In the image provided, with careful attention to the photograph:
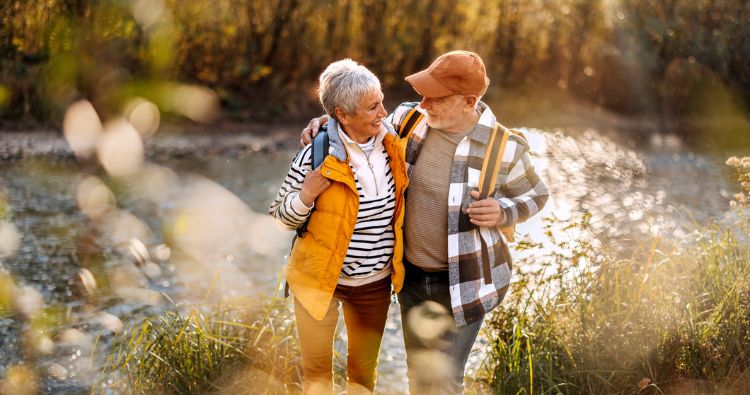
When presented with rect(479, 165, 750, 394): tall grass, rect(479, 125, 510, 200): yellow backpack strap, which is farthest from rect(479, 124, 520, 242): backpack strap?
rect(479, 165, 750, 394): tall grass

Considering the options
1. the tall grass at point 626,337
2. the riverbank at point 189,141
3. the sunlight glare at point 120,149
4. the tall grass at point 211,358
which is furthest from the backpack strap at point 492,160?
the riverbank at point 189,141

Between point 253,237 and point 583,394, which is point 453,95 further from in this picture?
point 253,237

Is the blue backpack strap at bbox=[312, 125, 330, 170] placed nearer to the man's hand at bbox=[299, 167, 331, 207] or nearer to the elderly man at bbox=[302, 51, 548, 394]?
the man's hand at bbox=[299, 167, 331, 207]

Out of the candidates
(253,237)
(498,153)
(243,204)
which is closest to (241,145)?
(243,204)

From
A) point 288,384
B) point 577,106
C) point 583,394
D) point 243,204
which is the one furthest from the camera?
point 577,106

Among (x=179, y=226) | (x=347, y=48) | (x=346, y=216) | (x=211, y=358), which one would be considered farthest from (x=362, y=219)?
(x=347, y=48)

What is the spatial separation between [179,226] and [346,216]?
16.1 feet

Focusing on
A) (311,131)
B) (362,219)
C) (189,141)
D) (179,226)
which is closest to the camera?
(362,219)

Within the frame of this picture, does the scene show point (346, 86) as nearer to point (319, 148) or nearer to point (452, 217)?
point (319, 148)

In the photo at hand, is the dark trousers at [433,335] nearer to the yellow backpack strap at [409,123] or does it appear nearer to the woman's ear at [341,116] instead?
the yellow backpack strap at [409,123]

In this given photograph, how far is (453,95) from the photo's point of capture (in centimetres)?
279

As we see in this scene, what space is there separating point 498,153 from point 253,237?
15.2 ft

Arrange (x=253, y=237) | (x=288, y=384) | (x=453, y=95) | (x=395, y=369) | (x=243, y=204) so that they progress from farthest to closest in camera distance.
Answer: (x=243, y=204) → (x=253, y=237) → (x=395, y=369) → (x=288, y=384) → (x=453, y=95)

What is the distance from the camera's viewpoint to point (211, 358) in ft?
11.8
